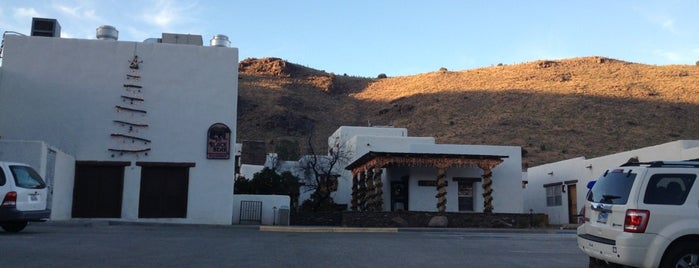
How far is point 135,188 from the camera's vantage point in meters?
25.2

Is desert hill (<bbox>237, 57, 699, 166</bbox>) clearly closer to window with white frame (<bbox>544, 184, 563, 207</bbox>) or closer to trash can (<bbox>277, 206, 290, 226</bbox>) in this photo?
window with white frame (<bbox>544, 184, 563, 207</bbox>)

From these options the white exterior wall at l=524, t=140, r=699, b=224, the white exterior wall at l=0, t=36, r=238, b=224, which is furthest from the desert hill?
the white exterior wall at l=0, t=36, r=238, b=224

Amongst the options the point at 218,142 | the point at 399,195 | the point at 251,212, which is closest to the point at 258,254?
the point at 218,142

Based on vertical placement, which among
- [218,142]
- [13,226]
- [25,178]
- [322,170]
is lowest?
[13,226]

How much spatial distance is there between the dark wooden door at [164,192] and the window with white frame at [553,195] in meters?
20.1

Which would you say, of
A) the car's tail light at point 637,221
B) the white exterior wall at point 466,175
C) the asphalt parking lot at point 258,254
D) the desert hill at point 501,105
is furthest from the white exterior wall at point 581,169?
the car's tail light at point 637,221

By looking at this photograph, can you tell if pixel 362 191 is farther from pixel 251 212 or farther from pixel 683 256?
pixel 683 256

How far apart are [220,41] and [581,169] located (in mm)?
19067

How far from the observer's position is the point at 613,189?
8773mm

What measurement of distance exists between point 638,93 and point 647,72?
11.6 m

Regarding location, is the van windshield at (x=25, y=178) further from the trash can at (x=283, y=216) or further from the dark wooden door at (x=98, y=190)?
the trash can at (x=283, y=216)

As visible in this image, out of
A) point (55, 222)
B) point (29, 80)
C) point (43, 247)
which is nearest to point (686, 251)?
point (43, 247)

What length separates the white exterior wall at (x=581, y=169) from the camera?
2631 centimetres

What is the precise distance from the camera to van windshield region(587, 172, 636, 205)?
27.9 ft
